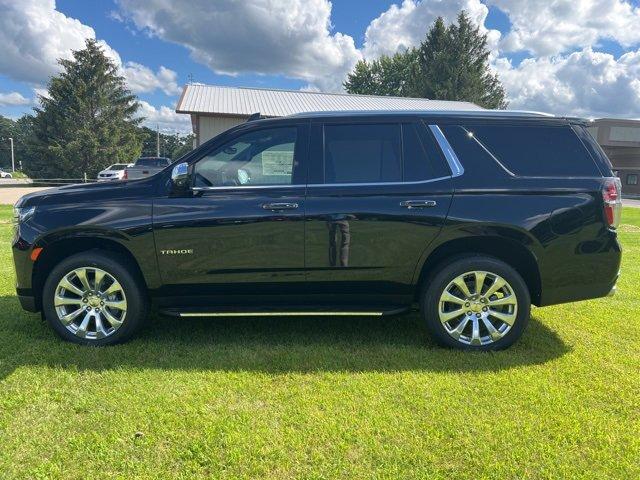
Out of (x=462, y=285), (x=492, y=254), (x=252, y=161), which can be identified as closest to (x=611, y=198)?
(x=492, y=254)

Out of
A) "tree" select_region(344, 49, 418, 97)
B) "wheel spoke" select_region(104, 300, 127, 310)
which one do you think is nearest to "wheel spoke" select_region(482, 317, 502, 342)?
"wheel spoke" select_region(104, 300, 127, 310)

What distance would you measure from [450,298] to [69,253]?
314cm

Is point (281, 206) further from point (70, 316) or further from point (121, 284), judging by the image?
point (70, 316)

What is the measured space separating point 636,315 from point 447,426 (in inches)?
124

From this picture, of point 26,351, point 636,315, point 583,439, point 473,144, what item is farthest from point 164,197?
point 636,315

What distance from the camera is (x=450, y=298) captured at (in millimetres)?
3773

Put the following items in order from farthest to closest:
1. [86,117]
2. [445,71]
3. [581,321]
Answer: [445,71], [86,117], [581,321]

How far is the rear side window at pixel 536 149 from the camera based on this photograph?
3.76 meters

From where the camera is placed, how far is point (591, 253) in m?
3.73

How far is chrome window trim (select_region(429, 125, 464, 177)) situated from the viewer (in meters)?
3.75

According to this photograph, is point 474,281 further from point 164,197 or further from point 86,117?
point 86,117

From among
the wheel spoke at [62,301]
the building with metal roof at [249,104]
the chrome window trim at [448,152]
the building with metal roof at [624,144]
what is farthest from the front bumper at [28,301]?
the building with metal roof at [624,144]

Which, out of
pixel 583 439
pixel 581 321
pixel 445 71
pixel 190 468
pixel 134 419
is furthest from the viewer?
pixel 445 71

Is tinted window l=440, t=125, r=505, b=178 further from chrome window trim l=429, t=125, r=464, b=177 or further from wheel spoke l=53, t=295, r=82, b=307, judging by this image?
wheel spoke l=53, t=295, r=82, b=307
